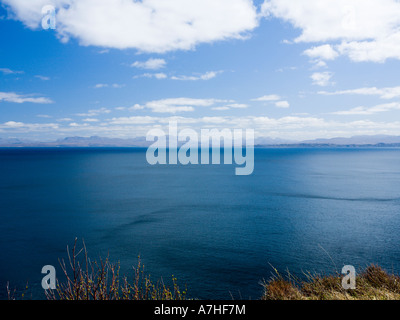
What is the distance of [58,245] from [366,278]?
2529cm

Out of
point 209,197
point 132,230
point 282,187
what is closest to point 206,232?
point 132,230

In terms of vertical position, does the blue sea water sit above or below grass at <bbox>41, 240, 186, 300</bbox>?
below

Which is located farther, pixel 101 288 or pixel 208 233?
pixel 208 233

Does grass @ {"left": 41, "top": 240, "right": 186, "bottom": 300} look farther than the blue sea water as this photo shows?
No

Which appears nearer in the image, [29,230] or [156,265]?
[156,265]

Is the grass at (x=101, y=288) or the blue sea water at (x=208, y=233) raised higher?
the grass at (x=101, y=288)

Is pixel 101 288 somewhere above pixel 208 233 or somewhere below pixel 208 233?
above

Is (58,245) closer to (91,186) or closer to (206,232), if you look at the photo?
(206,232)

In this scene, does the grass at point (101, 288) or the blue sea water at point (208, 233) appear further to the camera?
the blue sea water at point (208, 233)
